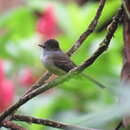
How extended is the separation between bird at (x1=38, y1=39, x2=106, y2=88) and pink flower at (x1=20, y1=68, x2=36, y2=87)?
42.2 inches

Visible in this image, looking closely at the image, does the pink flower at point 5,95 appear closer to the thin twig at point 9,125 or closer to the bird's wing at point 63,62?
the bird's wing at point 63,62

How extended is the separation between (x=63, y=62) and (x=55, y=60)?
15 centimetres

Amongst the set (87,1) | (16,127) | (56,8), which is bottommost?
(87,1)

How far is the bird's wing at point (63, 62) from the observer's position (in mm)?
1958

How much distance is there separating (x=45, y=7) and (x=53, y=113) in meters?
1.14

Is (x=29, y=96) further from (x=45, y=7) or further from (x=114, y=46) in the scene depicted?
(x=45, y=7)

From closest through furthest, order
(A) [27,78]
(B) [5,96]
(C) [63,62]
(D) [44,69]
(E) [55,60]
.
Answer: (C) [63,62]
(E) [55,60]
(B) [5,96]
(A) [27,78]
(D) [44,69]

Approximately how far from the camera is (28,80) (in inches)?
136

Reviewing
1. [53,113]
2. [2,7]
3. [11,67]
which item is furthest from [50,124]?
[2,7]

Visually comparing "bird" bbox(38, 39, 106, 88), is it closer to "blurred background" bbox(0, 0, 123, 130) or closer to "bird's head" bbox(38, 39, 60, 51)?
"bird's head" bbox(38, 39, 60, 51)

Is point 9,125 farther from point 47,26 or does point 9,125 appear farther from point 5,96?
point 47,26

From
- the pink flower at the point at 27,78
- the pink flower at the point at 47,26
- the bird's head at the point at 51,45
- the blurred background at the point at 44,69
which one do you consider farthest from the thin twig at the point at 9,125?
the pink flower at the point at 47,26

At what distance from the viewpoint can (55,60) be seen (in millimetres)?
2186

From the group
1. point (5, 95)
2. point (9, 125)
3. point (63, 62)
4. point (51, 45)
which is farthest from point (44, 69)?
point (9, 125)
